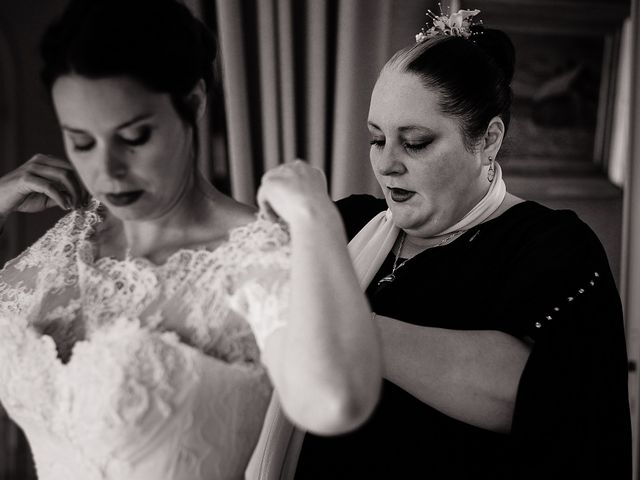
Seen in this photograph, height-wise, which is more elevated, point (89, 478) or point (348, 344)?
point (348, 344)

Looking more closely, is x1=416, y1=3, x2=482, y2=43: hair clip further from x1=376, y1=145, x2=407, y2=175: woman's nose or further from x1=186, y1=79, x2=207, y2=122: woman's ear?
x1=186, y1=79, x2=207, y2=122: woman's ear

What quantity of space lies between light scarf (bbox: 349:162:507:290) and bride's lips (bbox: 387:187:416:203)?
65 millimetres

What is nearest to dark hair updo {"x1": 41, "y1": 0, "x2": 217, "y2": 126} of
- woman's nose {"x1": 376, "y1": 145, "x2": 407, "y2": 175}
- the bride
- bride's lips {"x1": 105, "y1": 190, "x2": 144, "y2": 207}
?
the bride

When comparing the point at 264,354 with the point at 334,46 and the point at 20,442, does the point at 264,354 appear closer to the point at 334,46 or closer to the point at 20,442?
the point at 334,46

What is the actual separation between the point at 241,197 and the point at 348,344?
803 millimetres

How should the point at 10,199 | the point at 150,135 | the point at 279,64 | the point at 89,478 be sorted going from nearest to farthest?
the point at 150,135
the point at 89,478
the point at 10,199
the point at 279,64

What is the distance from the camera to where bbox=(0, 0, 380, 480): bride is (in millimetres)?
697

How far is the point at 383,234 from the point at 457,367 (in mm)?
321

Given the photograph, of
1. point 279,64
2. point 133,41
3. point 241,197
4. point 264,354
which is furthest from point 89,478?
point 279,64

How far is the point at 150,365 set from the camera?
0.84m

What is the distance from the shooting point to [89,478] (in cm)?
89

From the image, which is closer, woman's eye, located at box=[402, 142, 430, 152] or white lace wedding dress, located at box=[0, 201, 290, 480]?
white lace wedding dress, located at box=[0, 201, 290, 480]

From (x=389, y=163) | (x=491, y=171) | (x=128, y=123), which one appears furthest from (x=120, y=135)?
(x=491, y=171)

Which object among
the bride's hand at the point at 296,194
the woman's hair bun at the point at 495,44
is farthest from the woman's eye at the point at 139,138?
the woman's hair bun at the point at 495,44
